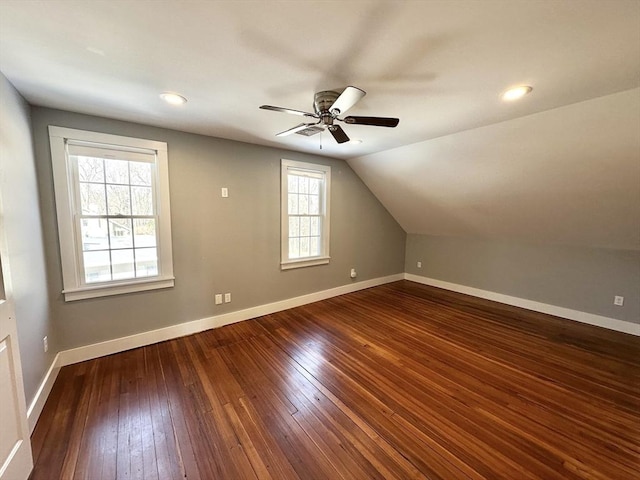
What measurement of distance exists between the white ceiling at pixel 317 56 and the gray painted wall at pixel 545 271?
1.34 m

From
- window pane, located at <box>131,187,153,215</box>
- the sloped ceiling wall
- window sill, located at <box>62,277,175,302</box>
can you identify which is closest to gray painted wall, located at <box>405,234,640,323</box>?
the sloped ceiling wall

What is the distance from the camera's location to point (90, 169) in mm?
2496

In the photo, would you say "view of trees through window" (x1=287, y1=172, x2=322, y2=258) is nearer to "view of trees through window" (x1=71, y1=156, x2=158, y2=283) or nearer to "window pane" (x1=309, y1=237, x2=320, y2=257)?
"window pane" (x1=309, y1=237, x2=320, y2=257)

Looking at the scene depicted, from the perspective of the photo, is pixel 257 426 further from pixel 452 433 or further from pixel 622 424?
pixel 622 424

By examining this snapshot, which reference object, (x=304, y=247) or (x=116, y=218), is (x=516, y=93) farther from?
(x=116, y=218)

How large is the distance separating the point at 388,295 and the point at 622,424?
9.81 ft

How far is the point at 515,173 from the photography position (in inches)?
116

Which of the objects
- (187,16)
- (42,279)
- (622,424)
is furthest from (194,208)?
(622,424)

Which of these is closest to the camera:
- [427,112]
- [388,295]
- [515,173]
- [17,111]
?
[17,111]

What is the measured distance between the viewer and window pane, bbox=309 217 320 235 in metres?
4.21

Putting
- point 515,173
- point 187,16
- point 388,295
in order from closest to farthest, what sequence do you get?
point 187,16 < point 515,173 < point 388,295

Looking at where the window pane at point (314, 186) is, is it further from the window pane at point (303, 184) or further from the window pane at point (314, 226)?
the window pane at point (314, 226)

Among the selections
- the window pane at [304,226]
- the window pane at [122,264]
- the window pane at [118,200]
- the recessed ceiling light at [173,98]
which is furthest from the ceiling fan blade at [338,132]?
the window pane at [122,264]

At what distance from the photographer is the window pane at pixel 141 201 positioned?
8.86ft
